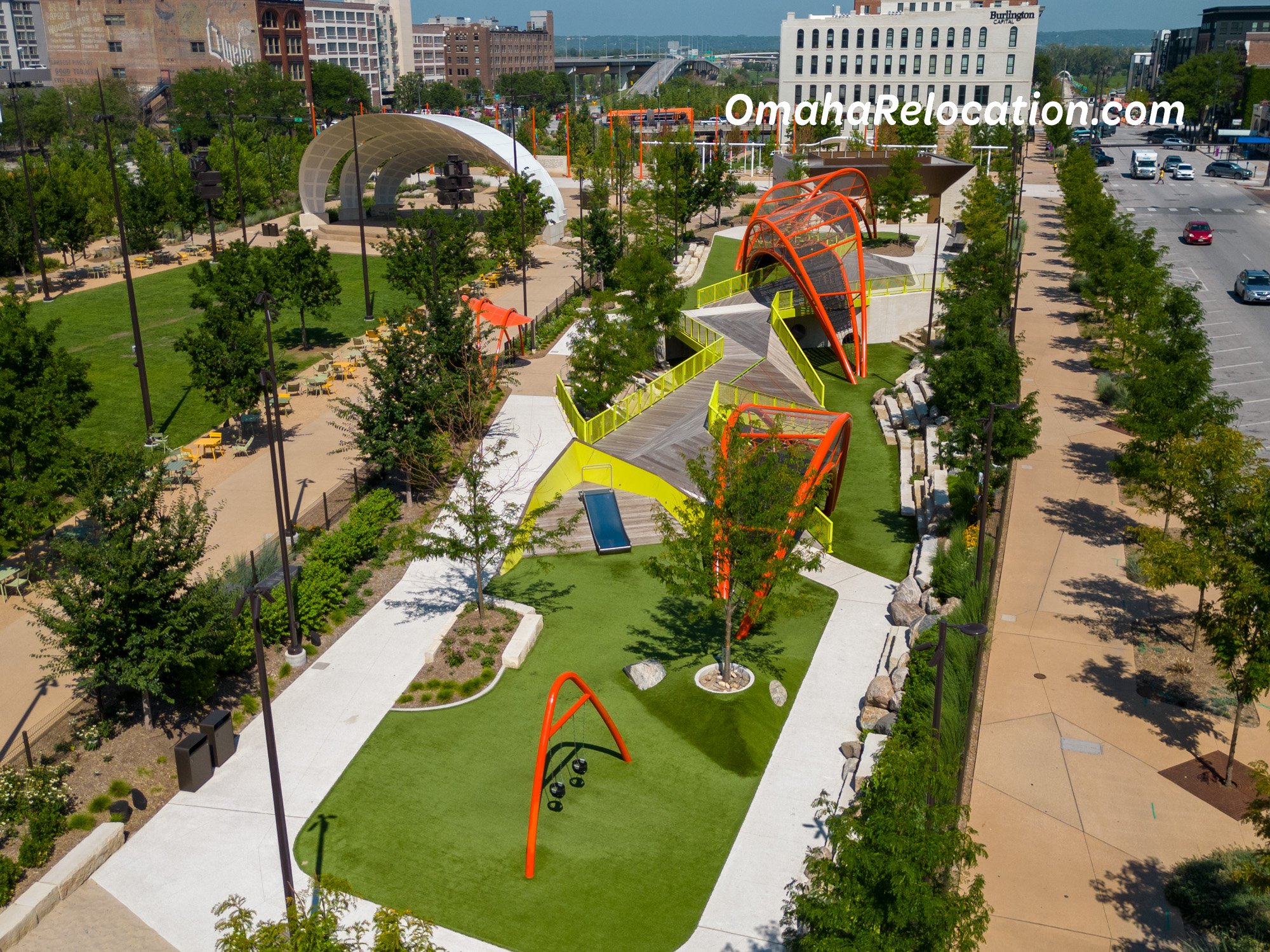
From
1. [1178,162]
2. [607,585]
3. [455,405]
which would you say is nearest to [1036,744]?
[607,585]

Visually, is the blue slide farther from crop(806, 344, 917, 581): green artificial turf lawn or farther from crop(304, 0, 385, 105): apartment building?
crop(304, 0, 385, 105): apartment building

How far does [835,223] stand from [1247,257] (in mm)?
27810

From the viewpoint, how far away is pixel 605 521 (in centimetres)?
2786

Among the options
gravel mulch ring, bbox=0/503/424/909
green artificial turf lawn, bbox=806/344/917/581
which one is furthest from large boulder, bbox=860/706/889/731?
gravel mulch ring, bbox=0/503/424/909

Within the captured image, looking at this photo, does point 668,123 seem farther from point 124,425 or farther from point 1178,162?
point 124,425

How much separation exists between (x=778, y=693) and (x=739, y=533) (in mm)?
3279

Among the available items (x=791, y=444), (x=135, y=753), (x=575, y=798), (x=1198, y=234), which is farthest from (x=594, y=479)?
(x=1198, y=234)

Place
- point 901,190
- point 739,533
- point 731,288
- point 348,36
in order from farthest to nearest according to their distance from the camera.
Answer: point 348,36, point 901,190, point 731,288, point 739,533

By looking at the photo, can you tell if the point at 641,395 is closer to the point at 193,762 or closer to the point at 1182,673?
the point at 1182,673

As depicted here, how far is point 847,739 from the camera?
20.1 meters

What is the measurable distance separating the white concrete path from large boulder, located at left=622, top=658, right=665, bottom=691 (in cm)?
272

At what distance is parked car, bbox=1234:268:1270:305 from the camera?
1930 inches
